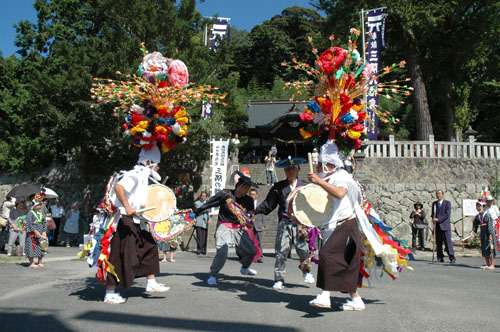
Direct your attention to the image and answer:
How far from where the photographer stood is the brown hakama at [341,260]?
5523 millimetres

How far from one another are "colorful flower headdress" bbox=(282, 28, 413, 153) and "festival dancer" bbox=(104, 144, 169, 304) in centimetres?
249

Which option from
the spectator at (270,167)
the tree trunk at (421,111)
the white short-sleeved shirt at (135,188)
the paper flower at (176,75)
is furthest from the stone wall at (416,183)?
the white short-sleeved shirt at (135,188)

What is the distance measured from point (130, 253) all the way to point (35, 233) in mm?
5380

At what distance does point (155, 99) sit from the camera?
22.6 ft

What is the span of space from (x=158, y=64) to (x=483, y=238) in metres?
9.07

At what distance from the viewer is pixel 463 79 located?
27625 millimetres

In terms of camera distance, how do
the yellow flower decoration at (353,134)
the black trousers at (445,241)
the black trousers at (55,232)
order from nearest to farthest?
the yellow flower decoration at (353,134), the black trousers at (445,241), the black trousers at (55,232)

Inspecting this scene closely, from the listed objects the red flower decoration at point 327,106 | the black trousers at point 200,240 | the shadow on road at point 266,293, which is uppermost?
the red flower decoration at point 327,106

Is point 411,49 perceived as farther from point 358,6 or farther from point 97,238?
point 97,238

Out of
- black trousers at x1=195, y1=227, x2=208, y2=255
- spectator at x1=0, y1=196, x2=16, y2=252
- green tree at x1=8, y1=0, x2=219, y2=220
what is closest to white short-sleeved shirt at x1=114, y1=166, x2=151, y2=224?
black trousers at x1=195, y1=227, x2=208, y2=255

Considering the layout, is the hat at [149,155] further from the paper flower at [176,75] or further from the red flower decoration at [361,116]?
the red flower decoration at [361,116]

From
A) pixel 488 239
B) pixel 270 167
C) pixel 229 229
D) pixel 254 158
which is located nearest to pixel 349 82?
pixel 229 229

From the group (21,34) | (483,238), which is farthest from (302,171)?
(21,34)

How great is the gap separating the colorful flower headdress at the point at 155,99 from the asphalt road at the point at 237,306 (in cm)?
235
